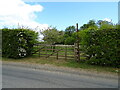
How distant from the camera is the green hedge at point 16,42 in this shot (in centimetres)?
866

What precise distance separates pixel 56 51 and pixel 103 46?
388 centimetres

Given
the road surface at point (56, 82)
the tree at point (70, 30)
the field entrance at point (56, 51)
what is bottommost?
the road surface at point (56, 82)

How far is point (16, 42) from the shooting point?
8586mm

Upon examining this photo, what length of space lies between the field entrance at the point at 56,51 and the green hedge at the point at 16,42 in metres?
0.96

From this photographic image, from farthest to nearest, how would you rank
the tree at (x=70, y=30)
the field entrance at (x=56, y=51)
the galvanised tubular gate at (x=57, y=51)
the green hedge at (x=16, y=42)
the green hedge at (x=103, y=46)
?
1. the tree at (x=70, y=30)
2. the green hedge at (x=16, y=42)
3. the field entrance at (x=56, y=51)
4. the galvanised tubular gate at (x=57, y=51)
5. the green hedge at (x=103, y=46)

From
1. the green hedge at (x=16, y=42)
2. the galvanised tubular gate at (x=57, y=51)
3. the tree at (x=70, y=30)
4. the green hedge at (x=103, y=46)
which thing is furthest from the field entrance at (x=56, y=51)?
the tree at (x=70, y=30)

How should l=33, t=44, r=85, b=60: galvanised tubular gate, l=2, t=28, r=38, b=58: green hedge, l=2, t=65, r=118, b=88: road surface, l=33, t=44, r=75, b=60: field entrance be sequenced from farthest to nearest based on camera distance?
1. l=2, t=28, r=38, b=58: green hedge
2. l=33, t=44, r=75, b=60: field entrance
3. l=33, t=44, r=85, b=60: galvanised tubular gate
4. l=2, t=65, r=118, b=88: road surface

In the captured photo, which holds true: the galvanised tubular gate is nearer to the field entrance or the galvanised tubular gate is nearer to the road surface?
the field entrance

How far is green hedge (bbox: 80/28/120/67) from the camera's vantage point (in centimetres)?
610

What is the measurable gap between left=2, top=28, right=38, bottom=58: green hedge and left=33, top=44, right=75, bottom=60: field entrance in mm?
957

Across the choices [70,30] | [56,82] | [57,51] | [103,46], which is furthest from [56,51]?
[70,30]

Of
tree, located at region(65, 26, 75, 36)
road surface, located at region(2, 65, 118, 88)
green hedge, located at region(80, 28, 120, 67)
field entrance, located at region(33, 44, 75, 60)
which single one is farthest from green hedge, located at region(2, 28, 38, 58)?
tree, located at region(65, 26, 75, 36)

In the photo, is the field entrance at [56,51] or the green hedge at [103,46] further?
the field entrance at [56,51]

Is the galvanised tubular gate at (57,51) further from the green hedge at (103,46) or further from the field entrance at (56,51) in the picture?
the green hedge at (103,46)
